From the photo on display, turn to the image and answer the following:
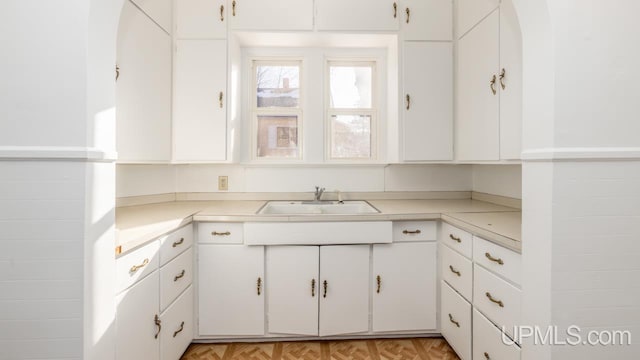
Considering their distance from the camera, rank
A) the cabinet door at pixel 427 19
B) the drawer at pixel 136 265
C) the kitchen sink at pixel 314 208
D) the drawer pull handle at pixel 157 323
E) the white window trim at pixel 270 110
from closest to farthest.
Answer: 1. the drawer at pixel 136 265
2. the drawer pull handle at pixel 157 323
3. the cabinet door at pixel 427 19
4. the kitchen sink at pixel 314 208
5. the white window trim at pixel 270 110

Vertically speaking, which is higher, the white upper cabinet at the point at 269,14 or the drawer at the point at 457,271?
the white upper cabinet at the point at 269,14

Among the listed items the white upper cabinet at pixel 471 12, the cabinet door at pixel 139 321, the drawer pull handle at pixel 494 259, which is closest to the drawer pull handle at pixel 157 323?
the cabinet door at pixel 139 321

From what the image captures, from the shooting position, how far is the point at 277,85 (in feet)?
7.91

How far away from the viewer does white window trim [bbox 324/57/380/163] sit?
94.1 inches

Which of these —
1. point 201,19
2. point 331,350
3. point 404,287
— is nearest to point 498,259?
point 404,287

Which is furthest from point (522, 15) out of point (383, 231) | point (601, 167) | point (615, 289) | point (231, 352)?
point (231, 352)

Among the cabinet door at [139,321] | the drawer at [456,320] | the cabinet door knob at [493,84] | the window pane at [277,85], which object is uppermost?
the window pane at [277,85]

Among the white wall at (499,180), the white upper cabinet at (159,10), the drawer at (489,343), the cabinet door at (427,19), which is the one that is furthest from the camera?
the cabinet door at (427,19)

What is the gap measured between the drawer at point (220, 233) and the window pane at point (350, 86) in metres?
1.27

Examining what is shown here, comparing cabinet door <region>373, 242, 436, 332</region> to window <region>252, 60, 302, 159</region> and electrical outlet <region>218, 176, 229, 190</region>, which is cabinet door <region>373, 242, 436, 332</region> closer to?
window <region>252, 60, 302, 159</region>

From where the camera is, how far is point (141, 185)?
2.10 meters

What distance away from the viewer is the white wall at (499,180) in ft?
6.46

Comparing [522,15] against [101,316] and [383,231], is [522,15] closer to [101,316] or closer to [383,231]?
[383,231]

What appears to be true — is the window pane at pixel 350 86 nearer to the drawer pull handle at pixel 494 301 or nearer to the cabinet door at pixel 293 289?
the cabinet door at pixel 293 289
